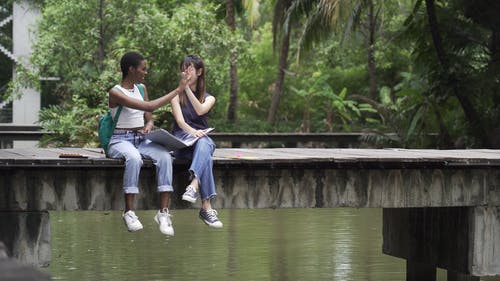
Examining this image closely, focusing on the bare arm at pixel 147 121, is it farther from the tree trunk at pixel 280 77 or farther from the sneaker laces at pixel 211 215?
the tree trunk at pixel 280 77

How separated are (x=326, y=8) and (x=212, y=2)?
48.4 feet

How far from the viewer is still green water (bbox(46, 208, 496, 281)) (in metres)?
13.4

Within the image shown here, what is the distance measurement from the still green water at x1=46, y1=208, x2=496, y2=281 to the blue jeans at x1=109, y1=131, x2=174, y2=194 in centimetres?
371

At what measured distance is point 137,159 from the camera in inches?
358

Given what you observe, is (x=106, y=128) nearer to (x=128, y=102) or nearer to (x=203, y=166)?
(x=128, y=102)

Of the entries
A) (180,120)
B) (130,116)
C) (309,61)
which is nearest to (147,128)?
(130,116)

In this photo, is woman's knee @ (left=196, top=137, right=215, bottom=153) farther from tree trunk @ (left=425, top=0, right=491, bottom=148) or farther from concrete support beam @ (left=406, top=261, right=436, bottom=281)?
tree trunk @ (left=425, top=0, right=491, bottom=148)

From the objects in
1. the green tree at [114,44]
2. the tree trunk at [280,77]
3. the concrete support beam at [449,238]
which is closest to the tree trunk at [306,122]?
the tree trunk at [280,77]

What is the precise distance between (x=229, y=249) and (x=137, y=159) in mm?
6862

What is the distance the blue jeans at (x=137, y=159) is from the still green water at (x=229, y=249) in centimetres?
371

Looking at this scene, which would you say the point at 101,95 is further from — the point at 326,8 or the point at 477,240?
the point at 477,240

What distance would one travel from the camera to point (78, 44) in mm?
30766

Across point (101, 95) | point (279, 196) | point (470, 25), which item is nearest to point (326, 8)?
point (470, 25)

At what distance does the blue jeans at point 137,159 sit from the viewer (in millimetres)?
9086
